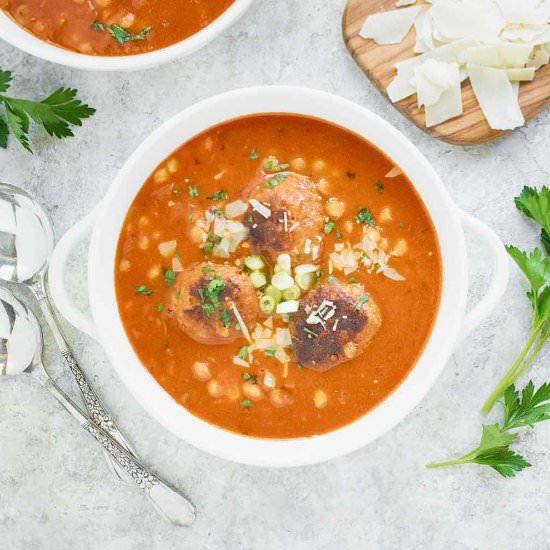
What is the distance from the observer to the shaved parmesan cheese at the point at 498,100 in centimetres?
323

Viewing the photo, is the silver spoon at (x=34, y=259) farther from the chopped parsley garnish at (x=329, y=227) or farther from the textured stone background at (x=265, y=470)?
the chopped parsley garnish at (x=329, y=227)

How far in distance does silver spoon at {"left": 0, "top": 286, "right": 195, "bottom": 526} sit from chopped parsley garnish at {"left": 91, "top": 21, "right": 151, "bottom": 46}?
112 cm

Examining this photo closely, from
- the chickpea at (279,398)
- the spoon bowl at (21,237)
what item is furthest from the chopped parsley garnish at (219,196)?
the spoon bowl at (21,237)

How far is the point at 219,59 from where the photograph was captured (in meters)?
3.40

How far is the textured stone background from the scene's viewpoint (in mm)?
3396

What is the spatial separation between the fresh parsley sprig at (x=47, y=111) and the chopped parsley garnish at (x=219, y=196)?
2.53ft

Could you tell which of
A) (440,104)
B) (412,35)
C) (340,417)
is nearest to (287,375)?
(340,417)

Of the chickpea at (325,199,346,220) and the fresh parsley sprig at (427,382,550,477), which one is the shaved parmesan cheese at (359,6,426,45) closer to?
the chickpea at (325,199,346,220)

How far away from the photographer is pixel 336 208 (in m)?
2.90

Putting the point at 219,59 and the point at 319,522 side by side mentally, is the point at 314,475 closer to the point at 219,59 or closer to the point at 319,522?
the point at 319,522

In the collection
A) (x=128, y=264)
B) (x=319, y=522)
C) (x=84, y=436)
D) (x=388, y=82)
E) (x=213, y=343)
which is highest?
(x=388, y=82)

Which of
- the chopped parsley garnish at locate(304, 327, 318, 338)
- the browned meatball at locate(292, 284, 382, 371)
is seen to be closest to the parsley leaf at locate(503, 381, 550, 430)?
the browned meatball at locate(292, 284, 382, 371)

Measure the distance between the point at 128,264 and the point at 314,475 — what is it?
121 centimetres

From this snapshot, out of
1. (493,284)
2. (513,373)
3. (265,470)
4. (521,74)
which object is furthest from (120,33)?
(513,373)
